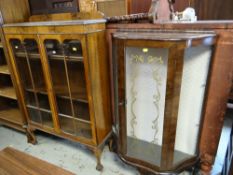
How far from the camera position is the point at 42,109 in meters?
1.86

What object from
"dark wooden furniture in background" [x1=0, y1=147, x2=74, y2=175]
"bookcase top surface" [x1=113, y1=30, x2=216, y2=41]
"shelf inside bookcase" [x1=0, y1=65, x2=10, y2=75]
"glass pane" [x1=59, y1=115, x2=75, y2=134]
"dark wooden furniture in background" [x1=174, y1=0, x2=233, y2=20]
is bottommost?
"dark wooden furniture in background" [x1=0, y1=147, x2=74, y2=175]

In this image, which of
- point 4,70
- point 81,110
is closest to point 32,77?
point 4,70

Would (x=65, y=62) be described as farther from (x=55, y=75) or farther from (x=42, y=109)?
(x=42, y=109)

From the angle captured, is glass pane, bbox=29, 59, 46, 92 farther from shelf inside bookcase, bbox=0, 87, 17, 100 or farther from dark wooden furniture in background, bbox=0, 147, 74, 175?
dark wooden furniture in background, bbox=0, 147, 74, 175

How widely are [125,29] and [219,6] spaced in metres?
1.59

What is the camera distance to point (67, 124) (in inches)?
69.9

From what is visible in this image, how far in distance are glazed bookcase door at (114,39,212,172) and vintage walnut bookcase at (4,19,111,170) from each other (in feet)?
0.85

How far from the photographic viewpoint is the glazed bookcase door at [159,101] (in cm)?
110

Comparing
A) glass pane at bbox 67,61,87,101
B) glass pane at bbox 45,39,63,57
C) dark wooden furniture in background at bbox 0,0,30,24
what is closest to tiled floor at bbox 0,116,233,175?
glass pane at bbox 67,61,87,101

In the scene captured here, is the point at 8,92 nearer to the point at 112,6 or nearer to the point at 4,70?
the point at 4,70

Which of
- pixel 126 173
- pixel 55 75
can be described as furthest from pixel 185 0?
pixel 126 173

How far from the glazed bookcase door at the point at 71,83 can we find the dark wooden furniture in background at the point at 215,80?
435 mm

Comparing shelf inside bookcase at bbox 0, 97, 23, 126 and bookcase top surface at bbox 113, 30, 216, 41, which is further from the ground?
bookcase top surface at bbox 113, 30, 216, 41

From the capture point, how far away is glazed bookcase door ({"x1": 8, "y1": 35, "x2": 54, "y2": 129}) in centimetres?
166
